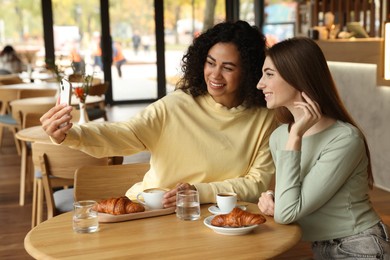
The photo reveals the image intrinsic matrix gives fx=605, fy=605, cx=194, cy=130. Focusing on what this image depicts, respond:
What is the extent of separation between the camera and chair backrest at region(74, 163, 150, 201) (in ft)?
8.80

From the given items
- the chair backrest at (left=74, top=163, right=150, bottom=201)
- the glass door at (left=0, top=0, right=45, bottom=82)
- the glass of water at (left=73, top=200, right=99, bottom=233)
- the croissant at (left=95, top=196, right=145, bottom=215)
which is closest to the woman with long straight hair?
the croissant at (left=95, top=196, right=145, bottom=215)

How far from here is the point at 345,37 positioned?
6.29 metres

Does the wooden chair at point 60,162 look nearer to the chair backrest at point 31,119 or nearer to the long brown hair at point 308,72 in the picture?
the chair backrest at point 31,119

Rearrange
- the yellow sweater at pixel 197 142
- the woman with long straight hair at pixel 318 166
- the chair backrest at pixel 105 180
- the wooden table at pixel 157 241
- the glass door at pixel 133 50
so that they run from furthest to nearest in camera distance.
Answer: the glass door at pixel 133 50 < the chair backrest at pixel 105 180 < the yellow sweater at pixel 197 142 < the woman with long straight hair at pixel 318 166 < the wooden table at pixel 157 241

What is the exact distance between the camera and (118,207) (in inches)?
83.4

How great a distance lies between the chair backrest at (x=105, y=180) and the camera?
2.68m

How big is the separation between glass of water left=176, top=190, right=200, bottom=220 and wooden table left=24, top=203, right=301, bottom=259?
0.03 metres

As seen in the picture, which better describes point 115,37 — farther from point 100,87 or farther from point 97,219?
point 97,219

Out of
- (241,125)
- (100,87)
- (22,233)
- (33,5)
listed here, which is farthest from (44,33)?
(241,125)

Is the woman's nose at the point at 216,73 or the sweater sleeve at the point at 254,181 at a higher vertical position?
the woman's nose at the point at 216,73

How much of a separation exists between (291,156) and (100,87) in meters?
5.26

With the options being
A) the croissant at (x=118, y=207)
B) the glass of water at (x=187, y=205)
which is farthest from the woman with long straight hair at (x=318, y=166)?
the croissant at (x=118, y=207)

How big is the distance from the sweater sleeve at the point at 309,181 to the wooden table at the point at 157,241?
2.7 inches

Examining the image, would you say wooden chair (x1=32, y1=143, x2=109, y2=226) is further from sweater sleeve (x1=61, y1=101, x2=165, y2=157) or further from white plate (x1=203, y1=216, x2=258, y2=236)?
white plate (x1=203, y1=216, x2=258, y2=236)
